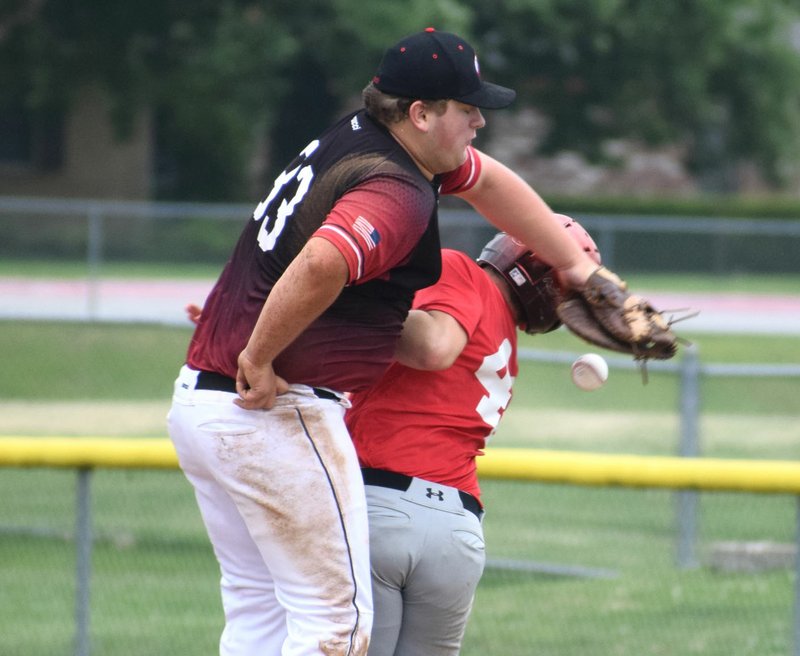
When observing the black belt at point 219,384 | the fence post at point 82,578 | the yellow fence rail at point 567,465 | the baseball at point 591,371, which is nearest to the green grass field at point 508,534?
the fence post at point 82,578

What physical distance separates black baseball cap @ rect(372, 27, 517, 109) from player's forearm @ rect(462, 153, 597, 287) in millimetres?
359

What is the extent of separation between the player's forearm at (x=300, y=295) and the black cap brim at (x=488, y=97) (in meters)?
0.48

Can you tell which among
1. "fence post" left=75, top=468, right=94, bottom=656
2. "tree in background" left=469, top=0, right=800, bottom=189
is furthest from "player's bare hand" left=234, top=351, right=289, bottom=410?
"tree in background" left=469, top=0, right=800, bottom=189

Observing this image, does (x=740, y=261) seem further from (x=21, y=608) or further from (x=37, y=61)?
(x=21, y=608)

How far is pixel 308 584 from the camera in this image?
3.04 meters

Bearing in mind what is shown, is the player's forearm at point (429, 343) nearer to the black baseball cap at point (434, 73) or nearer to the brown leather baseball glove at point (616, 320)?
the brown leather baseball glove at point (616, 320)

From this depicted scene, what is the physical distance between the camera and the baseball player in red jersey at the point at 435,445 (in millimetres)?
Answer: 3129

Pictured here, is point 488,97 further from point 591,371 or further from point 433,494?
point 433,494

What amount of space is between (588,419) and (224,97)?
670 inches

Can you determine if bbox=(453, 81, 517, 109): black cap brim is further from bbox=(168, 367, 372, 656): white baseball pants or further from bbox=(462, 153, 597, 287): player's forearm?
bbox=(168, 367, 372, 656): white baseball pants

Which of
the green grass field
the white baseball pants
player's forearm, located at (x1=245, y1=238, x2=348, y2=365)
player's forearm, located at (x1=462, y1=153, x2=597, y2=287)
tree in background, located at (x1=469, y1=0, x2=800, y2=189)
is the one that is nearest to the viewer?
player's forearm, located at (x1=245, y1=238, x2=348, y2=365)

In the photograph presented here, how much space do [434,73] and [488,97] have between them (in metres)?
0.14

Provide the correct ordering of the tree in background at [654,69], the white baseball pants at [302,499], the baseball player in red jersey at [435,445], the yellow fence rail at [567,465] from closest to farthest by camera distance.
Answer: the white baseball pants at [302,499]
the baseball player in red jersey at [435,445]
the yellow fence rail at [567,465]
the tree in background at [654,69]

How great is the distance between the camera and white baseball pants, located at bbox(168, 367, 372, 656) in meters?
3.01
